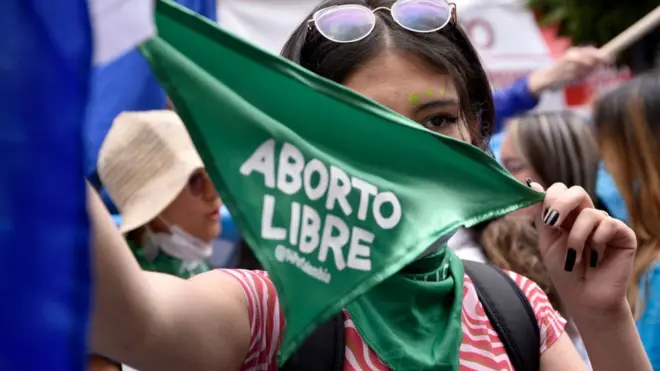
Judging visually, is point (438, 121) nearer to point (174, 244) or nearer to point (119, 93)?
point (174, 244)

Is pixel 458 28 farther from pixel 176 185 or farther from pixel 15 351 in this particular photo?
pixel 176 185

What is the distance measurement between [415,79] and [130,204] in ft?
5.78

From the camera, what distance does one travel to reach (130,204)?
320cm

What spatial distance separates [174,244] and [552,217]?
1.86 m

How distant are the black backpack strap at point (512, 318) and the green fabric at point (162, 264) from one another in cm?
164

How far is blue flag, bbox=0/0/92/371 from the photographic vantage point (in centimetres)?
84

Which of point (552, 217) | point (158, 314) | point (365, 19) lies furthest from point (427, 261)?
point (158, 314)

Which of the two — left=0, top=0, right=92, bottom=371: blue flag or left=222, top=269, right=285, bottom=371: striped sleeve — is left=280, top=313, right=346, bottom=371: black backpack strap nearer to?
left=222, top=269, right=285, bottom=371: striped sleeve

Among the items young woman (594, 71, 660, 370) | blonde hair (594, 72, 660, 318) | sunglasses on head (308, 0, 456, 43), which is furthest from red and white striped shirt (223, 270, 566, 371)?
blonde hair (594, 72, 660, 318)

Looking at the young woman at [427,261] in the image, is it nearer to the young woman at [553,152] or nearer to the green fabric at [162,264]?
the green fabric at [162,264]

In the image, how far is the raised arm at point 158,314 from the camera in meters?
1.08

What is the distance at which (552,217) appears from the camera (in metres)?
1.60

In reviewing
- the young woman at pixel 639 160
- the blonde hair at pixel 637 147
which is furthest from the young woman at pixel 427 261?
the blonde hair at pixel 637 147

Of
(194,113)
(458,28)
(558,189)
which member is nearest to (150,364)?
(194,113)
